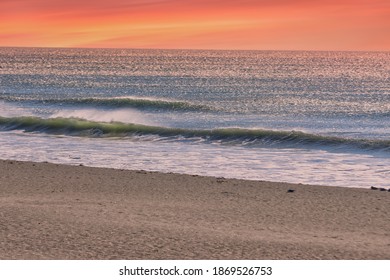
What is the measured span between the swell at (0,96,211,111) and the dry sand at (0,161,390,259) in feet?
85.8

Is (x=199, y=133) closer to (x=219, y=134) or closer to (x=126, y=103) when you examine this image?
(x=219, y=134)

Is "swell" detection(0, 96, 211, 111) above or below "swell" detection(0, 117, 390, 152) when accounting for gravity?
above

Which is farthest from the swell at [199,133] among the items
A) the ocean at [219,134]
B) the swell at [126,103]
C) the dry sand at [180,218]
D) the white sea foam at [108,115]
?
the swell at [126,103]

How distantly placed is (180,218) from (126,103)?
34.4 meters

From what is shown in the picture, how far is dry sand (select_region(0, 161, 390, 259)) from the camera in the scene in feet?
30.6

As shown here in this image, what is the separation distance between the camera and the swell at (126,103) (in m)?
43.3

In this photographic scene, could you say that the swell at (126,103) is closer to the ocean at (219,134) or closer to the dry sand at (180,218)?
the ocean at (219,134)

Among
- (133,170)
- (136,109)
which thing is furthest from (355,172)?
(136,109)

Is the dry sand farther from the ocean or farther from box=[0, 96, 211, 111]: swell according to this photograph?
box=[0, 96, 211, 111]: swell

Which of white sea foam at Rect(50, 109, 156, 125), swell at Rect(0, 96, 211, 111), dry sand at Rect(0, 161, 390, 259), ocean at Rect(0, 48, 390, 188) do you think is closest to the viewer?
dry sand at Rect(0, 161, 390, 259)

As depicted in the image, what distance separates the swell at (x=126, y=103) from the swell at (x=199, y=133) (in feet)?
34.7

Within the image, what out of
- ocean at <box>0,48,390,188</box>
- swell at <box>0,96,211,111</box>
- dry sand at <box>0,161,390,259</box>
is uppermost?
swell at <box>0,96,211,111</box>

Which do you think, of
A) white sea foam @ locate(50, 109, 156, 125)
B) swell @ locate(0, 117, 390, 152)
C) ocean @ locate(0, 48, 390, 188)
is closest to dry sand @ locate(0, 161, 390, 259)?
ocean @ locate(0, 48, 390, 188)

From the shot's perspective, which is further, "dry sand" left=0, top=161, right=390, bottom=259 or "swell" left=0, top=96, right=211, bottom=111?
A: "swell" left=0, top=96, right=211, bottom=111
